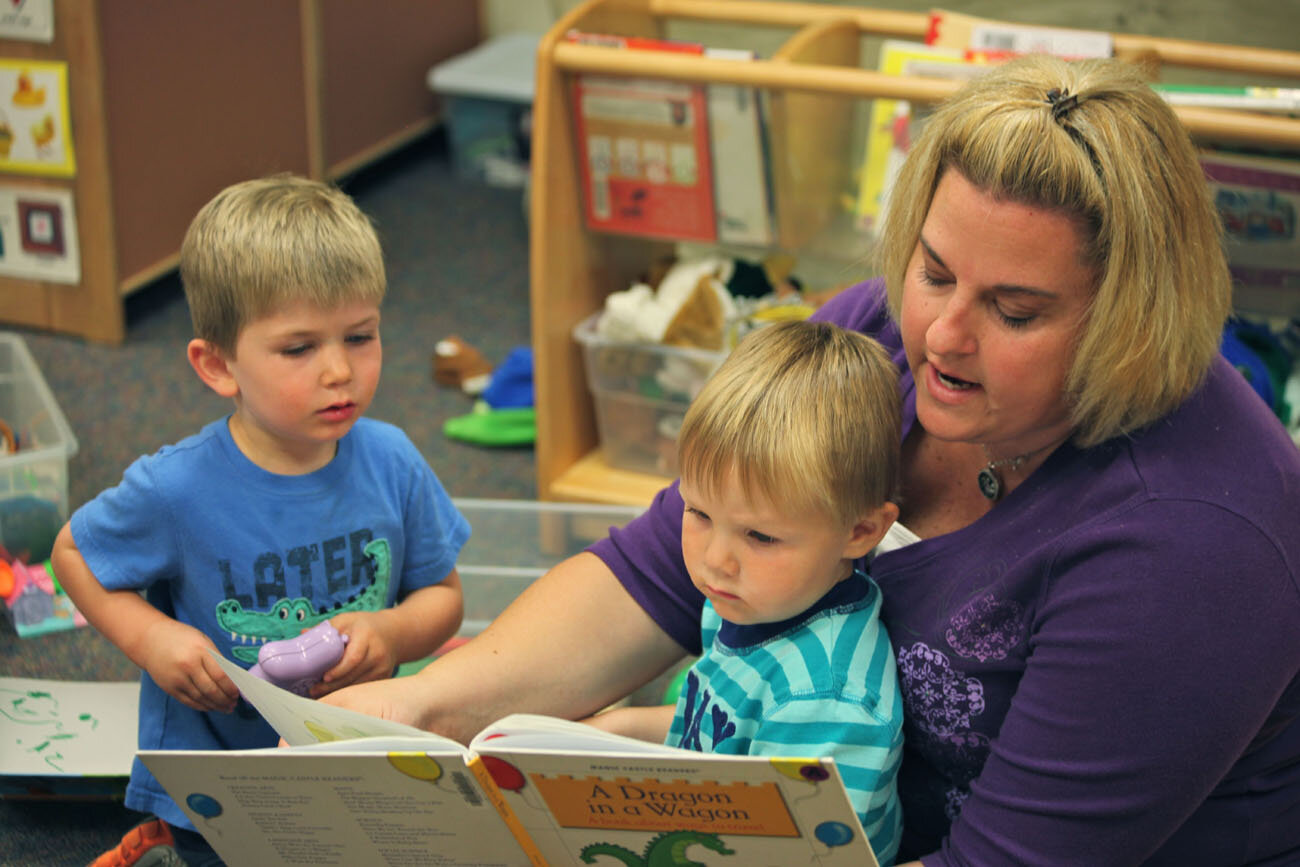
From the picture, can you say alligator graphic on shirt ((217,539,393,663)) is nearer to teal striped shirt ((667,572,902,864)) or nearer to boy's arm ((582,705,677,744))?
boy's arm ((582,705,677,744))

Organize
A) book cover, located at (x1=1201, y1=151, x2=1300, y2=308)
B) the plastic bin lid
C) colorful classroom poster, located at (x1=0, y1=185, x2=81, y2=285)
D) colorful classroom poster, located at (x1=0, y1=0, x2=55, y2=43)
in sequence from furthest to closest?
the plastic bin lid, colorful classroom poster, located at (x1=0, y1=185, x2=81, y2=285), colorful classroom poster, located at (x1=0, y1=0, x2=55, y2=43), book cover, located at (x1=1201, y1=151, x2=1300, y2=308)

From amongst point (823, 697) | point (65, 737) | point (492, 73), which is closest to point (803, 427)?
point (823, 697)

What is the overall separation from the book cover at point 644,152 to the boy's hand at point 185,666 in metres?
1.11

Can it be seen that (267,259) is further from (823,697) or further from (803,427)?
(823,697)

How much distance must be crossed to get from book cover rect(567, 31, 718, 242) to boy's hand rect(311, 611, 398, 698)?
1029mm

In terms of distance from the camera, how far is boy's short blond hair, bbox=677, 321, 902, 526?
0.97 meters

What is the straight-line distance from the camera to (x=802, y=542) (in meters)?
0.99

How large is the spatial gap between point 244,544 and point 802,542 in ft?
1.75

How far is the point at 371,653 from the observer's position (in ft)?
3.90

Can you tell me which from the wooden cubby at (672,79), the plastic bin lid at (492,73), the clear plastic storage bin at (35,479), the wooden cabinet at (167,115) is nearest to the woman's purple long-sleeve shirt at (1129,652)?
the wooden cubby at (672,79)

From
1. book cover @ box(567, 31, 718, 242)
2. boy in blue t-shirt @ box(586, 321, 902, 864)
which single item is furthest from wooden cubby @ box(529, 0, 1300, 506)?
boy in blue t-shirt @ box(586, 321, 902, 864)

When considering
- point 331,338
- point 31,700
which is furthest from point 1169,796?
point 31,700

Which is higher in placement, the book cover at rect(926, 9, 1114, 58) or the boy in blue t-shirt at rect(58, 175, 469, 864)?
the book cover at rect(926, 9, 1114, 58)

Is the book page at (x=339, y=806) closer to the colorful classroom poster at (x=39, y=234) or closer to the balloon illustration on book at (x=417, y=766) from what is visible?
the balloon illustration on book at (x=417, y=766)
